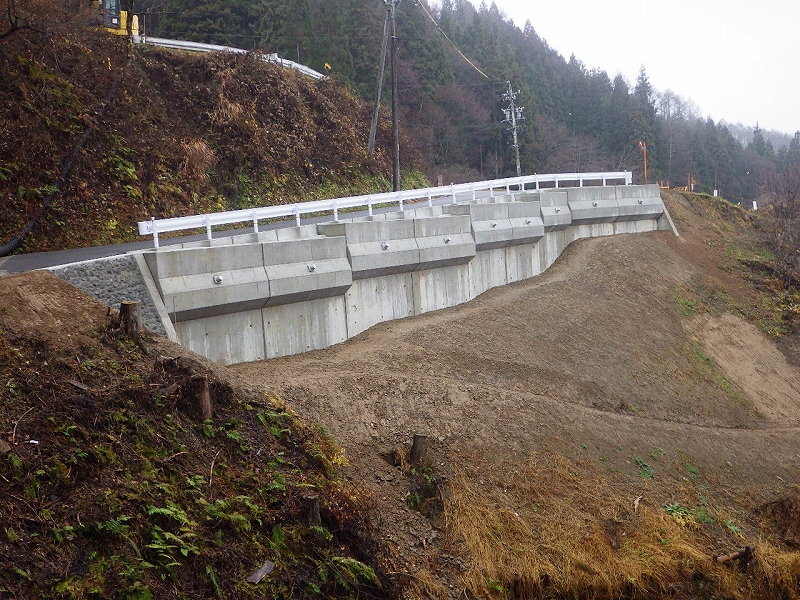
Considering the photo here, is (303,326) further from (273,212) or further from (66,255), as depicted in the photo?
(66,255)

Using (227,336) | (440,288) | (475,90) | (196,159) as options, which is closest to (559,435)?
(227,336)

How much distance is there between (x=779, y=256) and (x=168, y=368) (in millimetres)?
24810

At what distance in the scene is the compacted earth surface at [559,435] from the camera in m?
11.2

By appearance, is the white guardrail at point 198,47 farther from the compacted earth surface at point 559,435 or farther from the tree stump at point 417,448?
the tree stump at point 417,448

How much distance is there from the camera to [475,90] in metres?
63.9

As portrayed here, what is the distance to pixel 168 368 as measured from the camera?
11023 millimetres

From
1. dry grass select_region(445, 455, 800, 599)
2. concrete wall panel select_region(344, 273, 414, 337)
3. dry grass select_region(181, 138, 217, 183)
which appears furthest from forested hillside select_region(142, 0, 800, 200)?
dry grass select_region(445, 455, 800, 599)

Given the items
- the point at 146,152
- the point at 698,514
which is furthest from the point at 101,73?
the point at 698,514

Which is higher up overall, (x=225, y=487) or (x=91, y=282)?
(x=91, y=282)

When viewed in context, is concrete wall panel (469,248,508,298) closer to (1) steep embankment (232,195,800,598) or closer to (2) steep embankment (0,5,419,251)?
(1) steep embankment (232,195,800,598)

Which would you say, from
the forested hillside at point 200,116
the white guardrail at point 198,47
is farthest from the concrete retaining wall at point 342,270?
the white guardrail at point 198,47

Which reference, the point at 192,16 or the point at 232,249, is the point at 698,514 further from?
the point at 192,16

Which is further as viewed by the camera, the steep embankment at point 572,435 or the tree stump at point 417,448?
the tree stump at point 417,448

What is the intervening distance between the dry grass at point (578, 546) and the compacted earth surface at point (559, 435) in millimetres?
30
